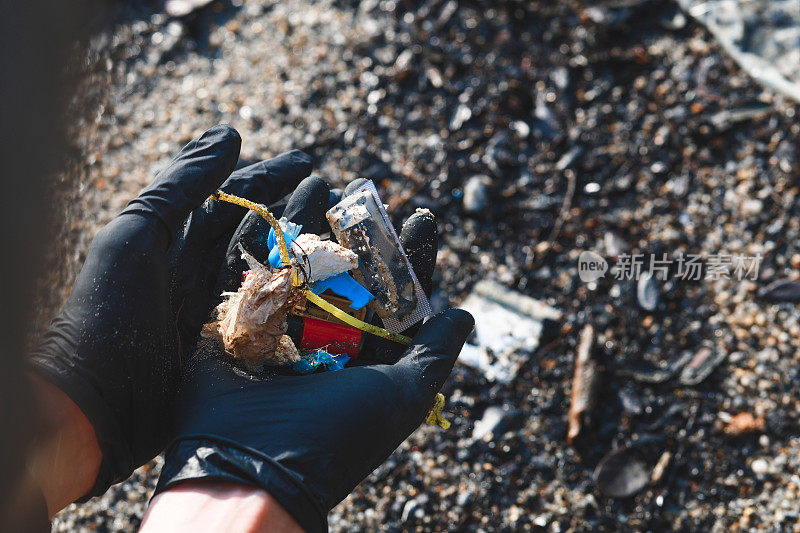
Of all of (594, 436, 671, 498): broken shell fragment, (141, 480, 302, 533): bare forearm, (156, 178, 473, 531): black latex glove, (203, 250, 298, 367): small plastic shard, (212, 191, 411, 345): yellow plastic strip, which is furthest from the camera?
(594, 436, 671, 498): broken shell fragment

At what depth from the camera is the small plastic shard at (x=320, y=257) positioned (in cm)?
182

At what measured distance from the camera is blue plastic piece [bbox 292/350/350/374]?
185 cm

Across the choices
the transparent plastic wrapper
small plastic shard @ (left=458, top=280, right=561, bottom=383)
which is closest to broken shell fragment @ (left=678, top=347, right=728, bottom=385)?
small plastic shard @ (left=458, top=280, right=561, bottom=383)

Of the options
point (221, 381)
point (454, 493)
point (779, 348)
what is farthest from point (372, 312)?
point (779, 348)

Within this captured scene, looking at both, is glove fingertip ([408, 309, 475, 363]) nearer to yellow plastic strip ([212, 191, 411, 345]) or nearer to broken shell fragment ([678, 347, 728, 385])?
yellow plastic strip ([212, 191, 411, 345])

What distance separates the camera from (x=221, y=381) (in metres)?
1.78

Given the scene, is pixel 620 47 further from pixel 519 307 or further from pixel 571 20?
pixel 519 307

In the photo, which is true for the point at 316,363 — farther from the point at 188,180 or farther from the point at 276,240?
the point at 188,180

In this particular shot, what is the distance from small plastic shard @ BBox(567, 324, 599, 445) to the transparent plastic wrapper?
1023 mm

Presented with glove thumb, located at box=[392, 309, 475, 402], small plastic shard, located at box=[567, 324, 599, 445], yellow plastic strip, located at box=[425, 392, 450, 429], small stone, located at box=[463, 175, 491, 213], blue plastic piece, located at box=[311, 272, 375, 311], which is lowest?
small plastic shard, located at box=[567, 324, 599, 445]

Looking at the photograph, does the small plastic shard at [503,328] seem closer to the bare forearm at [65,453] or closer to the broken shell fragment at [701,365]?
the broken shell fragment at [701,365]

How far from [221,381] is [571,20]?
308 centimetres

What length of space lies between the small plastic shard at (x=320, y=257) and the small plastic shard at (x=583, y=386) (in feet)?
4.16

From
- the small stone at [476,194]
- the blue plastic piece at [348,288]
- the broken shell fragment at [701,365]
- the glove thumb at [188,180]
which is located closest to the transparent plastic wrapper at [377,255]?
the blue plastic piece at [348,288]
